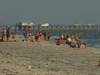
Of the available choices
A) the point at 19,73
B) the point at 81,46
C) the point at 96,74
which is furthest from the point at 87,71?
the point at 81,46

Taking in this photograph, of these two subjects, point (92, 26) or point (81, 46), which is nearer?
point (81, 46)

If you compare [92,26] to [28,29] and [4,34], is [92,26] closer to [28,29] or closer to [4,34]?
[28,29]

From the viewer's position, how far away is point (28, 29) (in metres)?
119

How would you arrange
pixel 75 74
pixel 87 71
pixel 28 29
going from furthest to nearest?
pixel 28 29
pixel 87 71
pixel 75 74

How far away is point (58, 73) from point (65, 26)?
4643 inches

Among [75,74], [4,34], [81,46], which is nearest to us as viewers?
[75,74]

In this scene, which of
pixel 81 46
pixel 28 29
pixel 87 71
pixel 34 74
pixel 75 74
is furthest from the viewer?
pixel 28 29

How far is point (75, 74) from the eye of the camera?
6.55 m

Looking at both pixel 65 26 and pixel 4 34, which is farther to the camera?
pixel 65 26

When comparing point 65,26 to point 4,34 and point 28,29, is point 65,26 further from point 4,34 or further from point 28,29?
point 4,34

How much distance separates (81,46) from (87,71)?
9268 millimetres

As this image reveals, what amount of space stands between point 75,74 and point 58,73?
42 centimetres

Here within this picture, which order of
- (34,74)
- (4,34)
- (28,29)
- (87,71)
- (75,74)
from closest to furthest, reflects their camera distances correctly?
(34,74) → (75,74) → (87,71) → (4,34) → (28,29)

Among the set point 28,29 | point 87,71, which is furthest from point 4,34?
point 28,29
